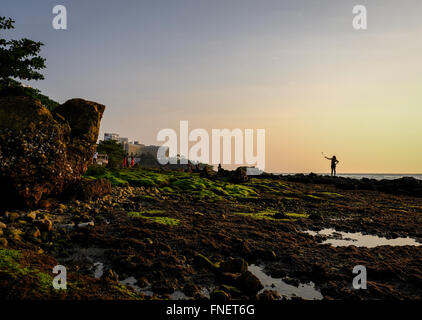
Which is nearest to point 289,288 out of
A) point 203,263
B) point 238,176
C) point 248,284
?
point 248,284

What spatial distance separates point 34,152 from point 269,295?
899cm

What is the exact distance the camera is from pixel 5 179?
351 inches

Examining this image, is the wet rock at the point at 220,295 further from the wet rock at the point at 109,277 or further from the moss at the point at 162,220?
the moss at the point at 162,220

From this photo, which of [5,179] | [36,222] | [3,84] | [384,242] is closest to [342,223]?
[384,242]

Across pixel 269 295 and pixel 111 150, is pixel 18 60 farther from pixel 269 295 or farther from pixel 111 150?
pixel 111 150

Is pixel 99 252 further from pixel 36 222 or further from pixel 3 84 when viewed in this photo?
pixel 3 84

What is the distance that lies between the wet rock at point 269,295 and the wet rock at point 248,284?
14 centimetres

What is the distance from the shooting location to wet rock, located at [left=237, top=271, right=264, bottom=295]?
16.3 feet

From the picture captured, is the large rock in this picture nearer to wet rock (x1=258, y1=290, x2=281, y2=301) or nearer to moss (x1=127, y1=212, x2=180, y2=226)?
moss (x1=127, y1=212, x2=180, y2=226)

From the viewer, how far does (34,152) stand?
9516 mm

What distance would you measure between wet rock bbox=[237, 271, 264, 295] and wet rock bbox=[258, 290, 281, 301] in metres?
0.14

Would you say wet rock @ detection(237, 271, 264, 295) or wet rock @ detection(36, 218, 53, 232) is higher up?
wet rock @ detection(36, 218, 53, 232)

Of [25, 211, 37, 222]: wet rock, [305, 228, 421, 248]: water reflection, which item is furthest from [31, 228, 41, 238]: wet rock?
[305, 228, 421, 248]: water reflection
